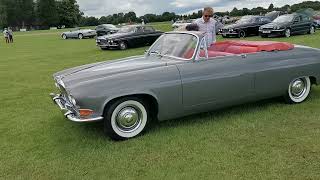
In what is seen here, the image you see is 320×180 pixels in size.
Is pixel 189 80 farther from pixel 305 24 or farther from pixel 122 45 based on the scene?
pixel 305 24

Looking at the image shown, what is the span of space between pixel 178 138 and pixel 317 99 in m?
3.08

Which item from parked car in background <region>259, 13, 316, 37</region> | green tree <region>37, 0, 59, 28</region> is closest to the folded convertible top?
parked car in background <region>259, 13, 316, 37</region>

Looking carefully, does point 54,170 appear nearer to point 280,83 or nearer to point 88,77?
point 88,77

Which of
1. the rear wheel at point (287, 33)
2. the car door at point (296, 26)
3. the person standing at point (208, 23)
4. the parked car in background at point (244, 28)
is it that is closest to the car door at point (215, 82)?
the person standing at point (208, 23)

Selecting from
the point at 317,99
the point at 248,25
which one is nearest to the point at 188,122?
the point at 317,99

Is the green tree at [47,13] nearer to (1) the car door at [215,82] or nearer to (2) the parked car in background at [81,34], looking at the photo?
(2) the parked car in background at [81,34]

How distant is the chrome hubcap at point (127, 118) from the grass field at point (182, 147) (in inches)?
8.1

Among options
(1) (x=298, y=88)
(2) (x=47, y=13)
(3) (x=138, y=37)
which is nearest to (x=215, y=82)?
(1) (x=298, y=88)

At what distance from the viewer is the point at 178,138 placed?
17.0 feet

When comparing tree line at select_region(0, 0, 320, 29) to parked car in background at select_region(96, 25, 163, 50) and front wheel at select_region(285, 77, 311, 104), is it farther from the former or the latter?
front wheel at select_region(285, 77, 311, 104)

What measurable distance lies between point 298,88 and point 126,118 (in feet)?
10.4

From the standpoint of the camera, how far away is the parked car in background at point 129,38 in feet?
68.8

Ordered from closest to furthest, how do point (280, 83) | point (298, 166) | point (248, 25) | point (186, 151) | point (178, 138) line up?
point (298, 166) < point (186, 151) < point (178, 138) < point (280, 83) < point (248, 25)

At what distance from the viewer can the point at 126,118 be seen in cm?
520
